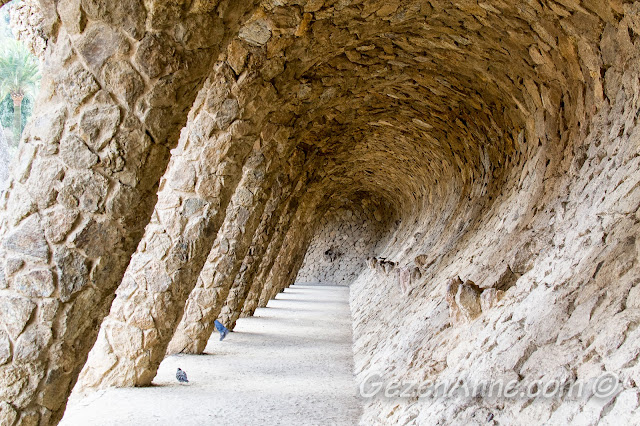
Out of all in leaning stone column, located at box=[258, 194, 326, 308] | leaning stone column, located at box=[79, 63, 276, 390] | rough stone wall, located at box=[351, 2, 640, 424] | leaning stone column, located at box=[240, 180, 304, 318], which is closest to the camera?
rough stone wall, located at box=[351, 2, 640, 424]

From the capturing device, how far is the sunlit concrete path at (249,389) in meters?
4.60

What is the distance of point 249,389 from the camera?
5.72 meters

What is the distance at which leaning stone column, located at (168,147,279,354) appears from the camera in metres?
7.42

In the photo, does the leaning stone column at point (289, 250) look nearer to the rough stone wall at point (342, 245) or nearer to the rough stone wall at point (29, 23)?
the rough stone wall at point (342, 245)

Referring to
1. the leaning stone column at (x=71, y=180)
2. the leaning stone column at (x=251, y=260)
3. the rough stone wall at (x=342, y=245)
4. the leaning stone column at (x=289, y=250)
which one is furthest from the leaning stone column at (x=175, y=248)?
the rough stone wall at (x=342, y=245)

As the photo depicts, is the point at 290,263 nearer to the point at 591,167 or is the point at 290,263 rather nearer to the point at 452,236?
the point at 452,236

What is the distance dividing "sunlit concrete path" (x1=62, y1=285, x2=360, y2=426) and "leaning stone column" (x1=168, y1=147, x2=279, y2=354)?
0.26m

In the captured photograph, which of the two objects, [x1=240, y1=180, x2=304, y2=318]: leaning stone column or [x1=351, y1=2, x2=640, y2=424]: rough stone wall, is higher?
[x1=351, y1=2, x2=640, y2=424]: rough stone wall

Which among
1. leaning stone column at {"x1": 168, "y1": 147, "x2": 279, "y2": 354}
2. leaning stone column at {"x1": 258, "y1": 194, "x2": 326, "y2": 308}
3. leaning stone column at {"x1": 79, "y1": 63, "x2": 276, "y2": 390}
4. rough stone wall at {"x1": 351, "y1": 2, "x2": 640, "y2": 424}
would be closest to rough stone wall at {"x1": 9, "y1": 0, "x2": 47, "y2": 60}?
leaning stone column at {"x1": 79, "y1": 63, "x2": 276, "y2": 390}

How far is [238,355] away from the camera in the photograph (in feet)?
25.2

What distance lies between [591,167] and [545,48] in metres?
1.09

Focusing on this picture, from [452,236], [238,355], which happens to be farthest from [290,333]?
[452,236]

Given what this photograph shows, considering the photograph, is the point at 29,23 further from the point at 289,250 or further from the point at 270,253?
the point at 289,250

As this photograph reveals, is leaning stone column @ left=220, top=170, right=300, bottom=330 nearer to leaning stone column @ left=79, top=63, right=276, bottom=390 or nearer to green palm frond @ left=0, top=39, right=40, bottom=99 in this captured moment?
leaning stone column @ left=79, top=63, right=276, bottom=390
